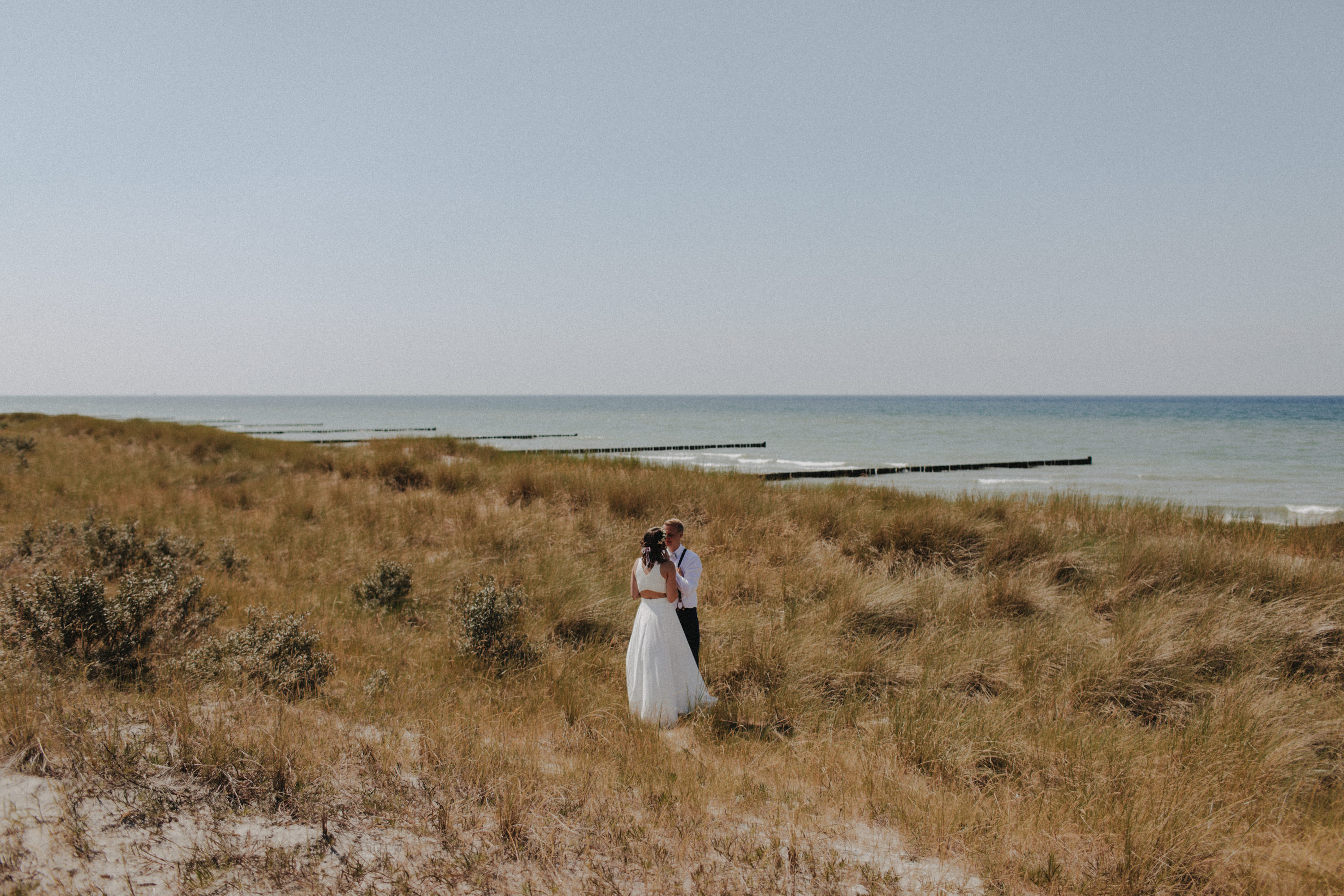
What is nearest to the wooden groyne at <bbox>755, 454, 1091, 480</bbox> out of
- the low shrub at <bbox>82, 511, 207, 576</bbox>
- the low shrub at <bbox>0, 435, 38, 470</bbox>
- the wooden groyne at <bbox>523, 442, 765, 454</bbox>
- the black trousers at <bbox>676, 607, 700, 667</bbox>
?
the wooden groyne at <bbox>523, 442, 765, 454</bbox>

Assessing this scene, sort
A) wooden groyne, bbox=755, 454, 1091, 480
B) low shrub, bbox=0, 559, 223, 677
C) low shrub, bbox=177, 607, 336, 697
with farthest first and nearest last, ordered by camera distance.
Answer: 1. wooden groyne, bbox=755, 454, 1091, 480
2. low shrub, bbox=0, 559, 223, 677
3. low shrub, bbox=177, 607, 336, 697

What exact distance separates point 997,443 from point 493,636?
46.3 metres

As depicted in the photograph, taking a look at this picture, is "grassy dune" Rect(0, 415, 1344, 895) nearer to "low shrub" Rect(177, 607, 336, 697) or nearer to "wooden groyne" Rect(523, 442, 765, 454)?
"low shrub" Rect(177, 607, 336, 697)

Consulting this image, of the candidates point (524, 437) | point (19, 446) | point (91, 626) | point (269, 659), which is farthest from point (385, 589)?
point (524, 437)

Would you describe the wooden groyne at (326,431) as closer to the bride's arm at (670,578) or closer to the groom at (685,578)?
A: the groom at (685,578)

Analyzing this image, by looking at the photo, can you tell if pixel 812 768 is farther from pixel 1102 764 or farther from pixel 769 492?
pixel 769 492

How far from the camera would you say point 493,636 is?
274 inches

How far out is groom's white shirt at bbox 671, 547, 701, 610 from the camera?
611 centimetres

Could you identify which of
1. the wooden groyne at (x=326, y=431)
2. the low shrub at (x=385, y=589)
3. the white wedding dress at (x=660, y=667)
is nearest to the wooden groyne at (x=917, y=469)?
the low shrub at (x=385, y=589)

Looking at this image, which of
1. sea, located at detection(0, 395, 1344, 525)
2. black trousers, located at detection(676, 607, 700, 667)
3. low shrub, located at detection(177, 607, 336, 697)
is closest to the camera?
low shrub, located at detection(177, 607, 336, 697)

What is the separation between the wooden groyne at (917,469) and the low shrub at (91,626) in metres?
19.2

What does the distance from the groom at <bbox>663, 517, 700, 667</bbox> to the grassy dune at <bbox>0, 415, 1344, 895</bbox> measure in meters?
0.71

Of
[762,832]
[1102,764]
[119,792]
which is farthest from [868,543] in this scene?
[119,792]

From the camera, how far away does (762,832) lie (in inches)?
152
